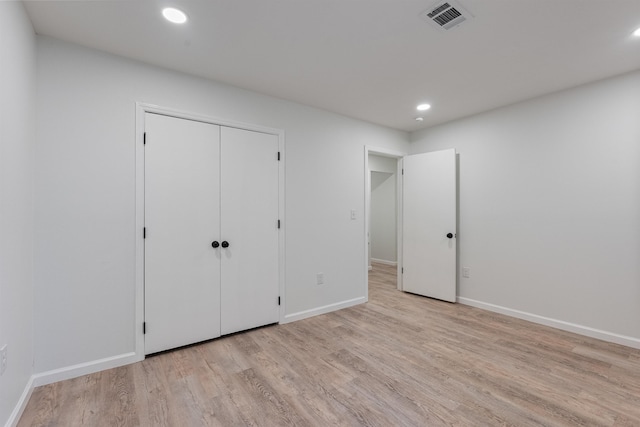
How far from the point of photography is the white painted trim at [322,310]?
10.6ft

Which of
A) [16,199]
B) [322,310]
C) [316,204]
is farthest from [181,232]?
[322,310]

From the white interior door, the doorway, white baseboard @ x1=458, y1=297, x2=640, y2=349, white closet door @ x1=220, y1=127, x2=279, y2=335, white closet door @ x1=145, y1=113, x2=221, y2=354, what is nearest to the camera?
white closet door @ x1=145, y1=113, x2=221, y2=354

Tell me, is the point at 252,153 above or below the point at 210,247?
above

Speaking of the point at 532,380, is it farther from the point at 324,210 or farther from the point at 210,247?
the point at 210,247

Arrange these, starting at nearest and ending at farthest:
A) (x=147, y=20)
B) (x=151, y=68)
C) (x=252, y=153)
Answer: (x=147, y=20) → (x=151, y=68) → (x=252, y=153)

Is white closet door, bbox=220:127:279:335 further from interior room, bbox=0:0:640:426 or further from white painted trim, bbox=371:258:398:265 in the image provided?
white painted trim, bbox=371:258:398:265

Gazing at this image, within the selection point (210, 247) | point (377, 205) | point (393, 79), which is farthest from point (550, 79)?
point (377, 205)

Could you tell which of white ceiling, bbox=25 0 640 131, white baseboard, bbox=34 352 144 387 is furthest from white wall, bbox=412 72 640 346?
white baseboard, bbox=34 352 144 387

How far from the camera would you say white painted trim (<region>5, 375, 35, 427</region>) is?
1.60 m

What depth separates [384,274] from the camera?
5770 millimetres

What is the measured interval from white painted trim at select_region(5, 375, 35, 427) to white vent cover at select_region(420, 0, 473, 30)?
3.43m

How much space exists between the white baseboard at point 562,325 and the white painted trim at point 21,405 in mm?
4315

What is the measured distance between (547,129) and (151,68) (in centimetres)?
403

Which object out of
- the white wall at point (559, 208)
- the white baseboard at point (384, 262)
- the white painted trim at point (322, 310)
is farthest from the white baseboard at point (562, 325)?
the white baseboard at point (384, 262)
